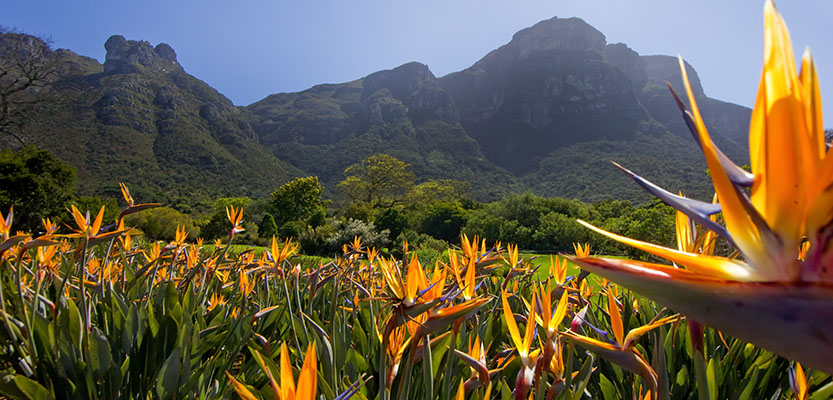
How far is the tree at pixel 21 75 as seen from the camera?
12859 mm

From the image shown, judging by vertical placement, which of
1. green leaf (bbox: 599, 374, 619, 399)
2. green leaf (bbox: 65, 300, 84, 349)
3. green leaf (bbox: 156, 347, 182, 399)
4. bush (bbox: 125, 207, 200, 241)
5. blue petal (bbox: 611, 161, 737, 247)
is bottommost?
bush (bbox: 125, 207, 200, 241)

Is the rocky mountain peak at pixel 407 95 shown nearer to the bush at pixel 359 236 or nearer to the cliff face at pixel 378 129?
the cliff face at pixel 378 129

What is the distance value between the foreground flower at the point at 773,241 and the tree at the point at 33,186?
13.5 metres

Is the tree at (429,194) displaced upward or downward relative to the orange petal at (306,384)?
downward

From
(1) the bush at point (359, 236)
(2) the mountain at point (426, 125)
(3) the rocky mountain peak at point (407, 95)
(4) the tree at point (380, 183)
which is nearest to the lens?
(1) the bush at point (359, 236)

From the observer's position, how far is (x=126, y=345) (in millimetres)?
1182

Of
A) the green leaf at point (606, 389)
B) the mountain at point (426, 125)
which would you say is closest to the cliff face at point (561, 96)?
the mountain at point (426, 125)

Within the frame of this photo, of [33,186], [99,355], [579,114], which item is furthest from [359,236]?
[579,114]

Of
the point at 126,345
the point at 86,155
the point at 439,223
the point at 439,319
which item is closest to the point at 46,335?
the point at 126,345

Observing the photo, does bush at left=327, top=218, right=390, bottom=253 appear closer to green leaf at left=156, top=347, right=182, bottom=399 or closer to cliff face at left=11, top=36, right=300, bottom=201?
green leaf at left=156, top=347, right=182, bottom=399

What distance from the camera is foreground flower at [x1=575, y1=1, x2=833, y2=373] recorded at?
9.2 inches

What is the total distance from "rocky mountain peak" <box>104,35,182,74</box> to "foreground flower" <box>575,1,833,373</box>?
269 feet

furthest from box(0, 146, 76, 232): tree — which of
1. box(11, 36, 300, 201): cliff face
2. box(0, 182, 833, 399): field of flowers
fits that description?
box(11, 36, 300, 201): cliff face

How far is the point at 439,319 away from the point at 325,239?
12871 millimetres
